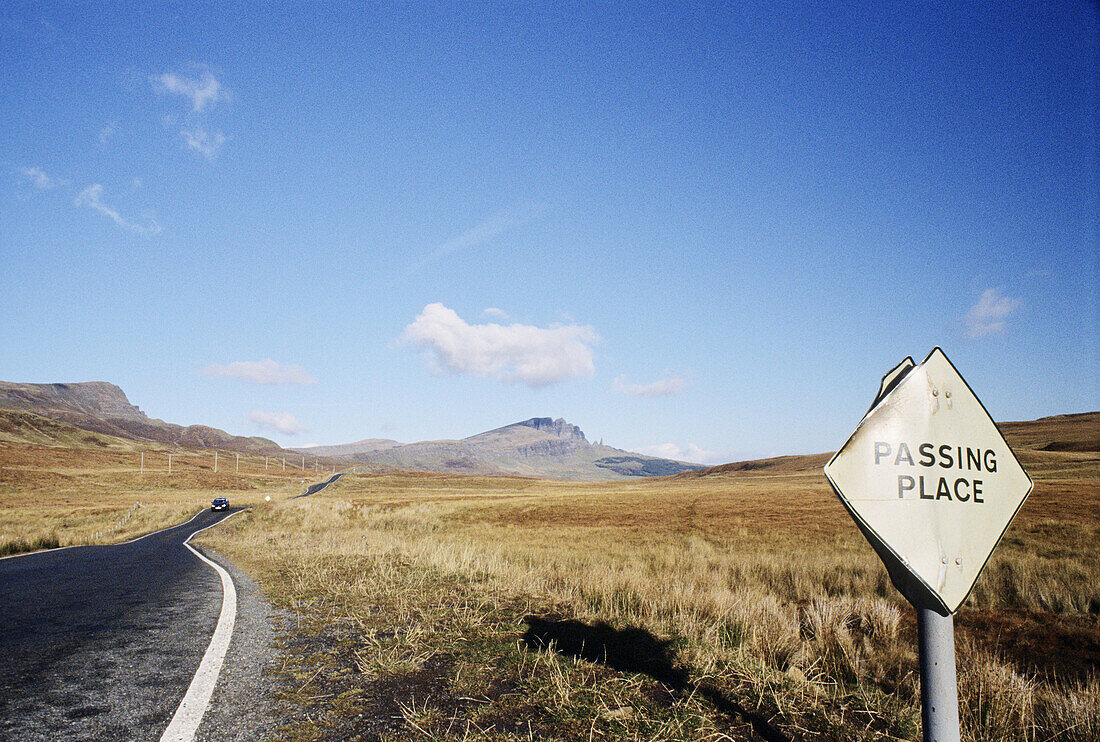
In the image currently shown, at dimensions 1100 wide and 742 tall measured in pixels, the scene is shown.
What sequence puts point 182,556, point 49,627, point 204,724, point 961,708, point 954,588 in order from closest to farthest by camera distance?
1. point 954,588
2. point 204,724
3. point 961,708
4. point 49,627
5. point 182,556

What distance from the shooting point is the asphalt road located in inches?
143

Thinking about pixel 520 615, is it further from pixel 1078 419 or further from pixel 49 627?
pixel 1078 419

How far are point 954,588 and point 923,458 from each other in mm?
498

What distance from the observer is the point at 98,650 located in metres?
5.22

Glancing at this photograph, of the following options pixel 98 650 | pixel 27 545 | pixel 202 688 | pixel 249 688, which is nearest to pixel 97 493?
pixel 27 545

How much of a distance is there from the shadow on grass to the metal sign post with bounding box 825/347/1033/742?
1911 mm

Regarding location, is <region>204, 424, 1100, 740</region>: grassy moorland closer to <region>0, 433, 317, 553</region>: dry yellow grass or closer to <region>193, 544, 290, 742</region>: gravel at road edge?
<region>193, 544, 290, 742</region>: gravel at road edge

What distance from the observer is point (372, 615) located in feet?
21.6

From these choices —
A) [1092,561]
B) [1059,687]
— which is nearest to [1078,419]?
[1092,561]

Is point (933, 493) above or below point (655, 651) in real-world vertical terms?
above

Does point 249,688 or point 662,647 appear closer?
point 249,688

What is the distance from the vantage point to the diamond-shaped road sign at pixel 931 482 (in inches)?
82.3

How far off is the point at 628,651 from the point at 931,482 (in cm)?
377

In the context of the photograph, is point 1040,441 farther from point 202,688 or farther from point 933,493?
Answer: point 202,688
